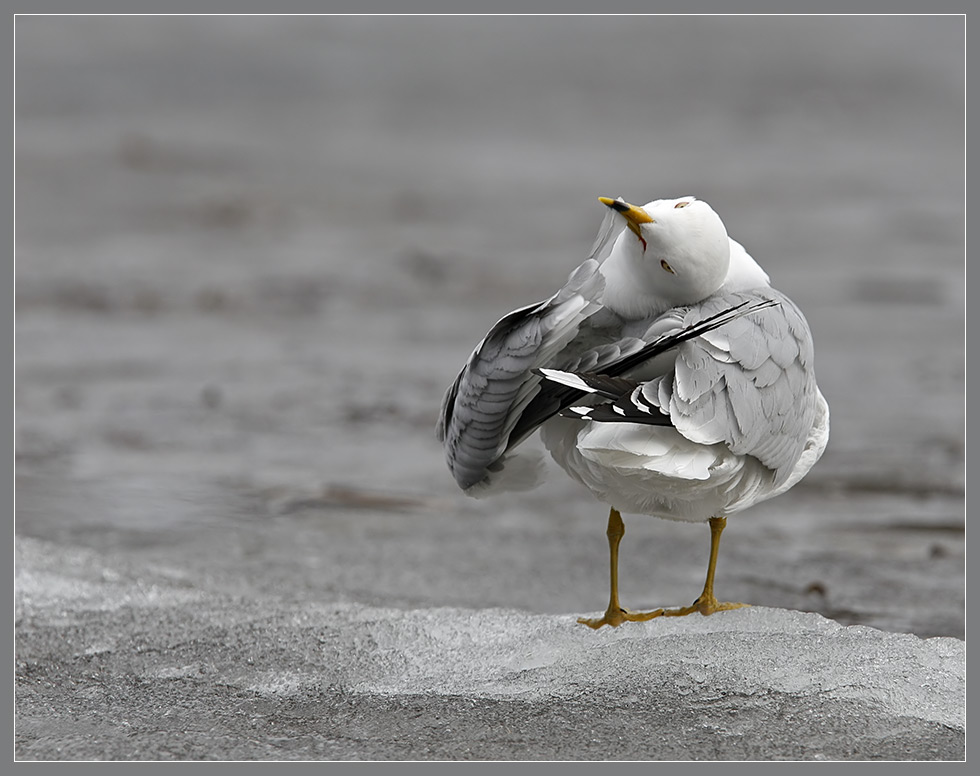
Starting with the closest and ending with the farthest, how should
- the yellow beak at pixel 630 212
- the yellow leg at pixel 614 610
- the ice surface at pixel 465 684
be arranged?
the ice surface at pixel 465 684
the yellow beak at pixel 630 212
the yellow leg at pixel 614 610

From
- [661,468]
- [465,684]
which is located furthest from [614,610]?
[661,468]

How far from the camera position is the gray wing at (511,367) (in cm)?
334

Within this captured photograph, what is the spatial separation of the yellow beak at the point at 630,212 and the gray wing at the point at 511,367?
0.17m

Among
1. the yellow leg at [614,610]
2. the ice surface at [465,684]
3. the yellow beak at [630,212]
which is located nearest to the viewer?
the ice surface at [465,684]

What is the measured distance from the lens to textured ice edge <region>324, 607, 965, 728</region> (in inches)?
132

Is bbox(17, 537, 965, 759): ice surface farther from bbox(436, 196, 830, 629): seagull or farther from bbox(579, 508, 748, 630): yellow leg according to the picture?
bbox(436, 196, 830, 629): seagull

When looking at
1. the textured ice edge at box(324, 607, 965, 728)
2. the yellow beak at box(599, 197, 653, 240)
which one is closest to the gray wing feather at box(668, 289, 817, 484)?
the yellow beak at box(599, 197, 653, 240)

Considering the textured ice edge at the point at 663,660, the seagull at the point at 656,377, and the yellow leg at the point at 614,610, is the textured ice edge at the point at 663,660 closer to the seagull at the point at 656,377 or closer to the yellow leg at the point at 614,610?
the yellow leg at the point at 614,610

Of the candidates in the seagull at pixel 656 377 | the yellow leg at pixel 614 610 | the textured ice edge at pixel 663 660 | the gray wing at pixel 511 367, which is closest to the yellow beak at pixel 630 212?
the seagull at pixel 656 377

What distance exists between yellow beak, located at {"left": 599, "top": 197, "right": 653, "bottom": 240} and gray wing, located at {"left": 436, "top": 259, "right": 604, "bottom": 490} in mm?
169

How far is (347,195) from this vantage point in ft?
43.8

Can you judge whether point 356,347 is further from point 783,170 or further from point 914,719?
point 783,170

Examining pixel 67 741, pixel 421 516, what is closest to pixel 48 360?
pixel 421 516

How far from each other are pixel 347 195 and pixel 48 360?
5.74 meters
